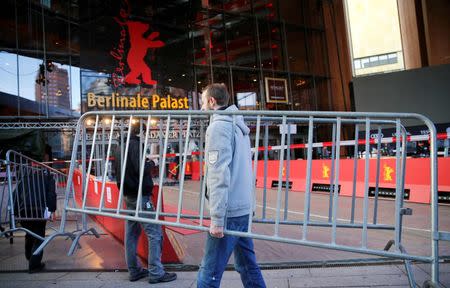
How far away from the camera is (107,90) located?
2109cm

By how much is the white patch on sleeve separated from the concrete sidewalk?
1920mm

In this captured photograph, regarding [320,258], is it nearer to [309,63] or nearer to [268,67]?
[268,67]

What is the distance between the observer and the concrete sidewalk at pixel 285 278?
159 inches

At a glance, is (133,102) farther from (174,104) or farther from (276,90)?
(276,90)

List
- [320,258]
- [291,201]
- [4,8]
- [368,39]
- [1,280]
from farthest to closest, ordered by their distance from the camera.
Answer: [368,39] < [4,8] < [291,201] < [320,258] < [1,280]

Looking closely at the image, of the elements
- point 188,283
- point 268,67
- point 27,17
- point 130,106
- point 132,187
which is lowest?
point 188,283

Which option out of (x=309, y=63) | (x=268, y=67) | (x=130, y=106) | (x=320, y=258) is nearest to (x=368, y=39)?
(x=309, y=63)

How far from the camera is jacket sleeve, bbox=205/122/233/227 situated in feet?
9.01

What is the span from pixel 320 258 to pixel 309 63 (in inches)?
1003

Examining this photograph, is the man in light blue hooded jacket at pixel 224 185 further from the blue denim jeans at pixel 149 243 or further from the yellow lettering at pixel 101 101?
the yellow lettering at pixel 101 101

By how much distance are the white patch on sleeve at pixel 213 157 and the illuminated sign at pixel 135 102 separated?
19210mm

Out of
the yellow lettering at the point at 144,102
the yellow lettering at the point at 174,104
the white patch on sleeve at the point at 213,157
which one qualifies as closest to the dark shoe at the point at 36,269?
the white patch on sleeve at the point at 213,157

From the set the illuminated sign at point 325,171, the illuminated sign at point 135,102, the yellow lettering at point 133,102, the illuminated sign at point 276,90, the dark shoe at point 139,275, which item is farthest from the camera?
the illuminated sign at point 276,90

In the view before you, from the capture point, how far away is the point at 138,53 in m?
22.0
